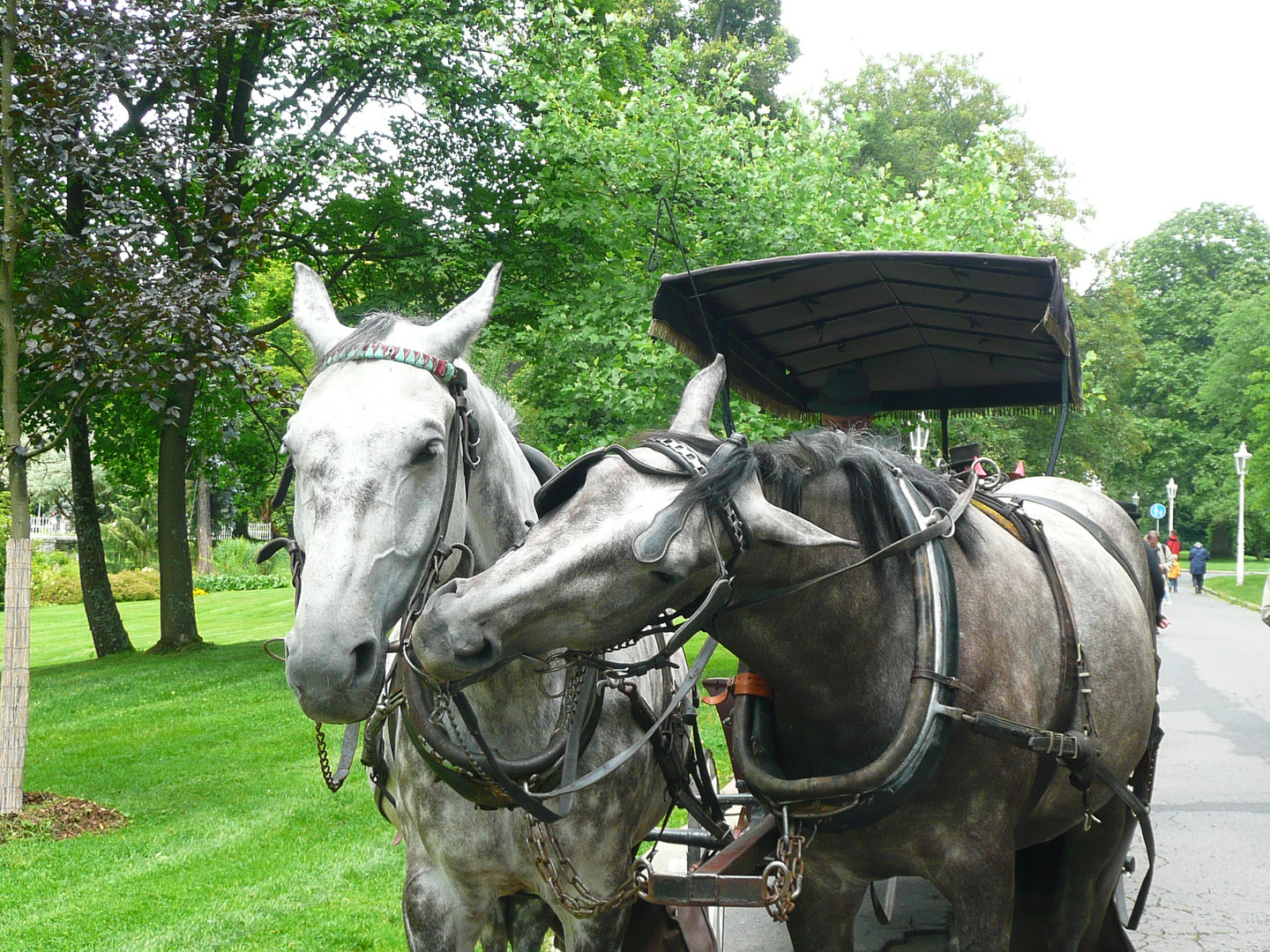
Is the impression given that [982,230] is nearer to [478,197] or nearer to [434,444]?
[478,197]

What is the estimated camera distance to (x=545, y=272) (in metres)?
12.7

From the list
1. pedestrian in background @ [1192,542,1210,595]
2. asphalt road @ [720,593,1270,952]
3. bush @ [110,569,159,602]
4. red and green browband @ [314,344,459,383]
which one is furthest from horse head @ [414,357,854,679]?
bush @ [110,569,159,602]

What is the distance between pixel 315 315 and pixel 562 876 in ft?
5.03

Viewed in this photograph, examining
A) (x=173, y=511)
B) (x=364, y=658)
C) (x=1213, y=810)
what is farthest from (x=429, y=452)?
(x=173, y=511)

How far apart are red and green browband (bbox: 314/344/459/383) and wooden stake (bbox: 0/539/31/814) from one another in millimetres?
5422

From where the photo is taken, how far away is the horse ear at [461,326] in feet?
7.70

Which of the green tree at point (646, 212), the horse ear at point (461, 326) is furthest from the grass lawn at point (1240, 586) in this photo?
the horse ear at point (461, 326)

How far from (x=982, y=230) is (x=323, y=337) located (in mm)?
10604

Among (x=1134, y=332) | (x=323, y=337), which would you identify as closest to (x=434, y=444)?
(x=323, y=337)

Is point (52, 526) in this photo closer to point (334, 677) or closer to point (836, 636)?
point (334, 677)

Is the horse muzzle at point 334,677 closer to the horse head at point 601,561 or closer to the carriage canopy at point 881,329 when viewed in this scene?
the horse head at point 601,561

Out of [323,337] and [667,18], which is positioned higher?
[667,18]

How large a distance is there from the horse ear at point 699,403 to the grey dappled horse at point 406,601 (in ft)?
1.68

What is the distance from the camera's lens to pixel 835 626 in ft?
7.44
